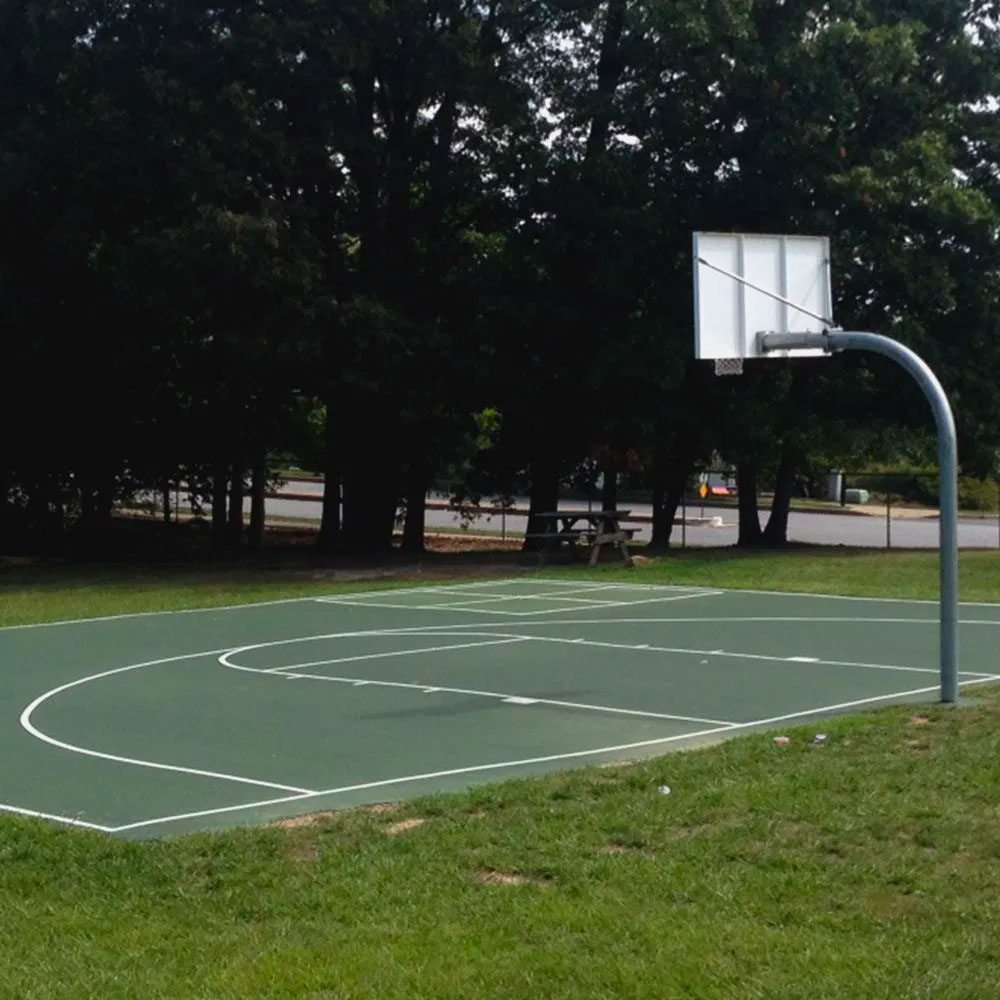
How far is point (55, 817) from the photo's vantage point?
9477 mm

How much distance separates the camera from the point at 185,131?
2794cm

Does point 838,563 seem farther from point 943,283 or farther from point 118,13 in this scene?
point 118,13

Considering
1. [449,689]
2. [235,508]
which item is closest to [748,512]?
[235,508]

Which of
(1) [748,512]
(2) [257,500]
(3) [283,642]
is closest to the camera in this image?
(3) [283,642]

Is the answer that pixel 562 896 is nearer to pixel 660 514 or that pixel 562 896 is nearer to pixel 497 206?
pixel 497 206

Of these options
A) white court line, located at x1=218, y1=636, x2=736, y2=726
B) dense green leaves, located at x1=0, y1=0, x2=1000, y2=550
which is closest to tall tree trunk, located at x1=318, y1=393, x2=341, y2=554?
dense green leaves, located at x1=0, y1=0, x2=1000, y2=550

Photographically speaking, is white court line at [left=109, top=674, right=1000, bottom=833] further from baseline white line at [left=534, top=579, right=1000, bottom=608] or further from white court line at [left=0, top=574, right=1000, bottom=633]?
white court line at [left=0, top=574, right=1000, bottom=633]

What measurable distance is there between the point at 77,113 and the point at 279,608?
1162 centimetres

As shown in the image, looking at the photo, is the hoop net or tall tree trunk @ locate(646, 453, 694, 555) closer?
the hoop net

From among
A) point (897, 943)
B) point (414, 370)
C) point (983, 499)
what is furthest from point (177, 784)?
point (983, 499)

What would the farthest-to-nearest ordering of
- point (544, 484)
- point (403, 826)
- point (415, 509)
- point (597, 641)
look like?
point (415, 509)
point (544, 484)
point (597, 641)
point (403, 826)

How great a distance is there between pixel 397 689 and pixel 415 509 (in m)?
19.7

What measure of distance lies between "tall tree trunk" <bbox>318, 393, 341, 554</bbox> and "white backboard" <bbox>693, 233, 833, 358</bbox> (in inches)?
742

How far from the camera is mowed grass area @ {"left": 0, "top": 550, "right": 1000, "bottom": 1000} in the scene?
6.11 m
